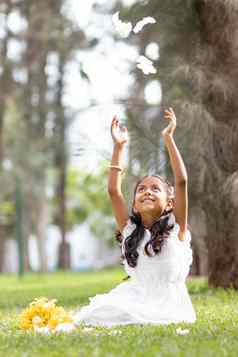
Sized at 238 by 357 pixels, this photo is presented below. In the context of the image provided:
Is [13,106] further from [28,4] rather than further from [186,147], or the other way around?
[186,147]

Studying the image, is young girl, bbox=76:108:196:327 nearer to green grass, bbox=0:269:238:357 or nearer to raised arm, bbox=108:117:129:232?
raised arm, bbox=108:117:129:232

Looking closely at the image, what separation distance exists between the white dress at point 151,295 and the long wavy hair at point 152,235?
0.11ft

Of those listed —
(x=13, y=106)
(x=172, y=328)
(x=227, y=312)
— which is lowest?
(x=13, y=106)

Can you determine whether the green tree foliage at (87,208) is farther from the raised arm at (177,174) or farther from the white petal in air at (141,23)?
the raised arm at (177,174)

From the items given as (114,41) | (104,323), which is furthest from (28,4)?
(104,323)

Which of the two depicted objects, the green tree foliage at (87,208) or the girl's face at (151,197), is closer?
the girl's face at (151,197)

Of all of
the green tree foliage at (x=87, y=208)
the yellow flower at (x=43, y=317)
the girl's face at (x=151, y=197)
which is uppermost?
the girl's face at (x=151, y=197)

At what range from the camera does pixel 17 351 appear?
551cm

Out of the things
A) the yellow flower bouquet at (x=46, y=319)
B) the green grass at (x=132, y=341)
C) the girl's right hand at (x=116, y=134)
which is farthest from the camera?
the girl's right hand at (x=116, y=134)

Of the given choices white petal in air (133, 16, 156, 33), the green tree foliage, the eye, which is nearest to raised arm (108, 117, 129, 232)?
the eye

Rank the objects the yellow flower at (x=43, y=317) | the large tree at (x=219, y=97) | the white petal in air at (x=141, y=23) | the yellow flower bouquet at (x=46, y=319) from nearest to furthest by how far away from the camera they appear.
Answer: the yellow flower bouquet at (x=46, y=319) < the yellow flower at (x=43, y=317) < the white petal in air at (x=141, y=23) < the large tree at (x=219, y=97)

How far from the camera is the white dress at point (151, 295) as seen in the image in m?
6.79

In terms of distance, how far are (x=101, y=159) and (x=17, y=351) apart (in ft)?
22.4

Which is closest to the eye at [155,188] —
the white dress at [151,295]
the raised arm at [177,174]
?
the raised arm at [177,174]
